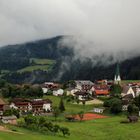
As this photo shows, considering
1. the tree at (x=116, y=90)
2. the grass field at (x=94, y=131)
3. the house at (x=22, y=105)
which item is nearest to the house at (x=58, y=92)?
the tree at (x=116, y=90)

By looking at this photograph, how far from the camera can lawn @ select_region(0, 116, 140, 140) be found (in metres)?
64.3

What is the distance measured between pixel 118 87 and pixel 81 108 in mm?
25602

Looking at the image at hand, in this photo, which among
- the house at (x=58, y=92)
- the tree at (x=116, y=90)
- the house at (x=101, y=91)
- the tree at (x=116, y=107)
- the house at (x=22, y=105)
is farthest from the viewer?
the house at (x=58, y=92)

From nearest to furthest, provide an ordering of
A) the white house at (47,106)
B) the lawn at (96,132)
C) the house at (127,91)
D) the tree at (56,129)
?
the lawn at (96,132)
the tree at (56,129)
the white house at (47,106)
the house at (127,91)

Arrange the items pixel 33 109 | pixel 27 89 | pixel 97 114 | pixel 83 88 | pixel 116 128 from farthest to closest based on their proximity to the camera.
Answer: pixel 83 88 < pixel 27 89 < pixel 33 109 < pixel 97 114 < pixel 116 128

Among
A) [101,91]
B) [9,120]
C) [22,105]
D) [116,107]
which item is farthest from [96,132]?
[101,91]

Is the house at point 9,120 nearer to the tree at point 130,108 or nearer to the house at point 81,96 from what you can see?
the tree at point 130,108

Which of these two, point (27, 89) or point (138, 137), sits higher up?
point (27, 89)

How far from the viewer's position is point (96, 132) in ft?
248

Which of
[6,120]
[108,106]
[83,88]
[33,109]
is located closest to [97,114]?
[108,106]

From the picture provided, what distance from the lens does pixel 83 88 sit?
149 m

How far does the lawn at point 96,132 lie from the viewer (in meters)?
64.3

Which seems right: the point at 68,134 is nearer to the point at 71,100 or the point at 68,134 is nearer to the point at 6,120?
the point at 6,120

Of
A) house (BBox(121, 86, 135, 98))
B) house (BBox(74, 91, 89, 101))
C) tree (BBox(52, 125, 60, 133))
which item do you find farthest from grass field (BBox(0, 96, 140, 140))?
house (BBox(121, 86, 135, 98))
